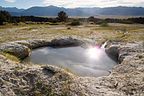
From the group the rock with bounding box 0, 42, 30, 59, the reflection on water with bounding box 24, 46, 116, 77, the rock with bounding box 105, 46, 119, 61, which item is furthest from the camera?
the rock with bounding box 105, 46, 119, 61

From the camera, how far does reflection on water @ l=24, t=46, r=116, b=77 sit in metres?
15.6

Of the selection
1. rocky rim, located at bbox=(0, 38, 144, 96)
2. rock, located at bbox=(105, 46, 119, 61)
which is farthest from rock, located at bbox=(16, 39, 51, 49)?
rock, located at bbox=(105, 46, 119, 61)

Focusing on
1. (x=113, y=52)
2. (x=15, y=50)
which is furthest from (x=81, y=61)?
(x=15, y=50)

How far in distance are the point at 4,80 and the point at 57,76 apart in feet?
13.2

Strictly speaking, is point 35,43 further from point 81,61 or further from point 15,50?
point 81,61

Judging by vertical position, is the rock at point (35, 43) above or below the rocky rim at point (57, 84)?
above

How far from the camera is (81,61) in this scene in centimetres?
1891

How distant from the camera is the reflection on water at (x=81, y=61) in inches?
615

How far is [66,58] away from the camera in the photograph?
798 inches

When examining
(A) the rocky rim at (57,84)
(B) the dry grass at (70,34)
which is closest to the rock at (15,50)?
(A) the rocky rim at (57,84)

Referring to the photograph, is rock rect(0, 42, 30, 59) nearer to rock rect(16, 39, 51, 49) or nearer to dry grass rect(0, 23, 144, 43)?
rock rect(16, 39, 51, 49)

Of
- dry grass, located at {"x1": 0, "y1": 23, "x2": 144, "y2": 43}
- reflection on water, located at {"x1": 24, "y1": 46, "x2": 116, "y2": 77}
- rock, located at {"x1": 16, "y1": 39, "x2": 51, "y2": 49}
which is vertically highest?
dry grass, located at {"x1": 0, "y1": 23, "x2": 144, "y2": 43}

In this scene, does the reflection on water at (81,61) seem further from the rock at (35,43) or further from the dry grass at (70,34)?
the dry grass at (70,34)

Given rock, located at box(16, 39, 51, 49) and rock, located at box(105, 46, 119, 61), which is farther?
rock, located at box(16, 39, 51, 49)
